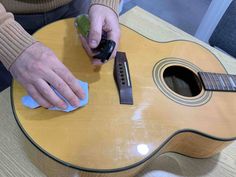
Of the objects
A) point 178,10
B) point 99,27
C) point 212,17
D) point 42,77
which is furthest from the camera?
point 178,10

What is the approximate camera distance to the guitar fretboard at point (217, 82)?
2.31 feet

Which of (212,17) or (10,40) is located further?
(212,17)

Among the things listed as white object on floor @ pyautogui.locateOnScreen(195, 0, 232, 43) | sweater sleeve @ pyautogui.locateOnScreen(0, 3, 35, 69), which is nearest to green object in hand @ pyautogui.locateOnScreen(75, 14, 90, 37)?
sweater sleeve @ pyautogui.locateOnScreen(0, 3, 35, 69)

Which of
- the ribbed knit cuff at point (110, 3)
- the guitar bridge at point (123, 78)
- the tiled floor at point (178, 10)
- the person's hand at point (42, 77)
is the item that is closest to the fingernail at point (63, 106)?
the person's hand at point (42, 77)

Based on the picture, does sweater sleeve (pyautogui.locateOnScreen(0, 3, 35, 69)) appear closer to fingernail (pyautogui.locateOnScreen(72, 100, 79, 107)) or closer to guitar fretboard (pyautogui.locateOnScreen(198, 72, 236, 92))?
fingernail (pyautogui.locateOnScreen(72, 100, 79, 107))

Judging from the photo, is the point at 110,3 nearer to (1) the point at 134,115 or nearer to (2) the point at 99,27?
(2) the point at 99,27

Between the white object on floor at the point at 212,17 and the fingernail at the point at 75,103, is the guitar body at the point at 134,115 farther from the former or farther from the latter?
the white object on floor at the point at 212,17

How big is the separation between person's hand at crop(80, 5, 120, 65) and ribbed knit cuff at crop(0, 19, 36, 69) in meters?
0.14

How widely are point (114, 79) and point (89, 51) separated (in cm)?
10

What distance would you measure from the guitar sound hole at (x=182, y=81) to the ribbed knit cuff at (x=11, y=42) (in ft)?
1.21

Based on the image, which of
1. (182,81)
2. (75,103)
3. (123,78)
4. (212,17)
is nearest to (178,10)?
(212,17)

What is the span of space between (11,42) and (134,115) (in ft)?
1.00

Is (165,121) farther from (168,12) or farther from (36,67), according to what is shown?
(168,12)

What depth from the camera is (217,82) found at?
0.71 m
